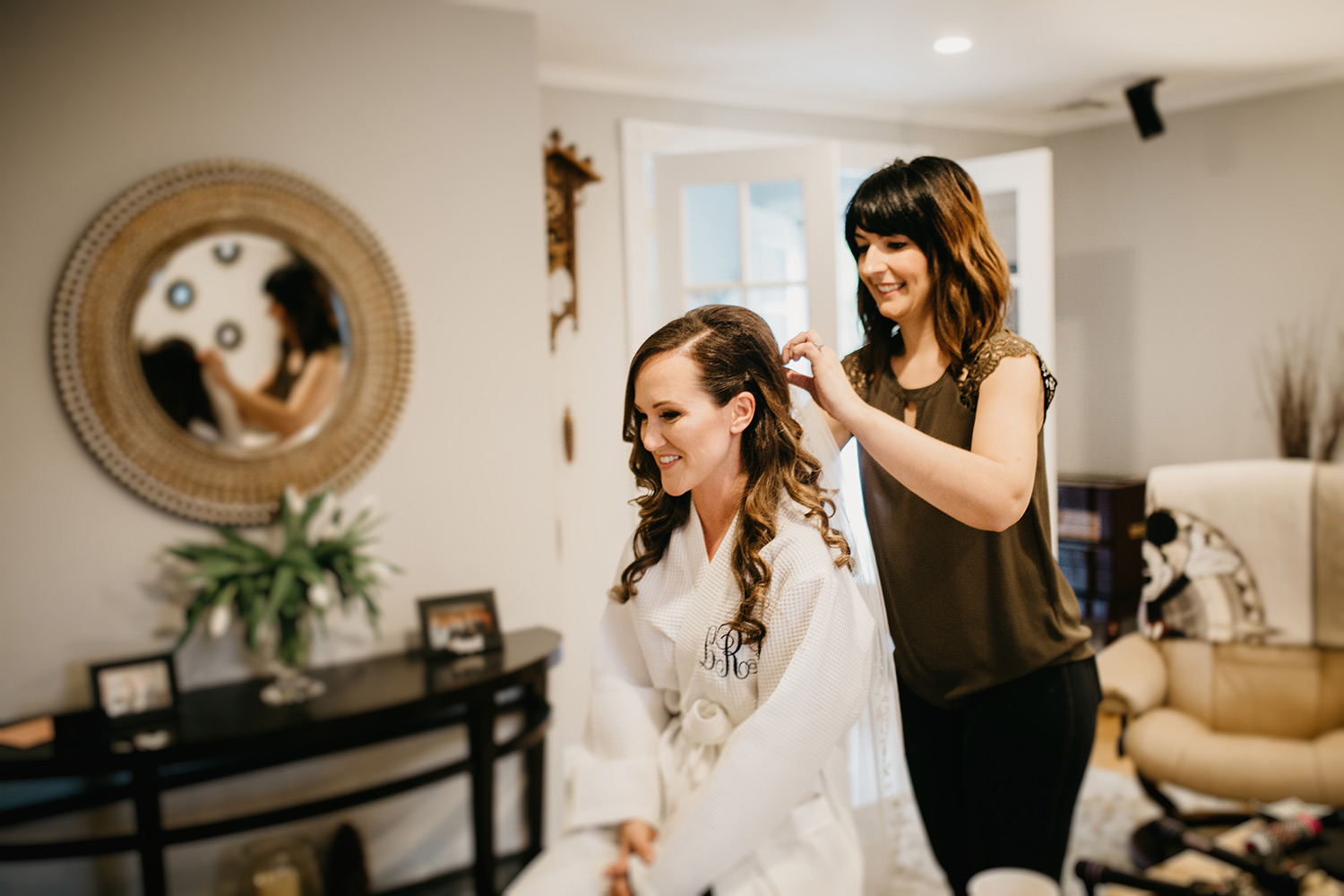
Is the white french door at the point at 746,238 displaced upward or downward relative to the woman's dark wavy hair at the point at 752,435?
upward

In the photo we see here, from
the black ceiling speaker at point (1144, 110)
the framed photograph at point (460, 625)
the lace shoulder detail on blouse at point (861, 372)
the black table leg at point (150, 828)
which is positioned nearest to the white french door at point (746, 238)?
the lace shoulder detail on blouse at point (861, 372)

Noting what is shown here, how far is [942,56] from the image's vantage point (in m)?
2.10

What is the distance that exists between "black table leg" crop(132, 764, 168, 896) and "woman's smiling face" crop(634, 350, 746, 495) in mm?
1585

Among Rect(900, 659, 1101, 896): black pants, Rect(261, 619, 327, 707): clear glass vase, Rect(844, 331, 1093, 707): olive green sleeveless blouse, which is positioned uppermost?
Rect(844, 331, 1093, 707): olive green sleeveless blouse

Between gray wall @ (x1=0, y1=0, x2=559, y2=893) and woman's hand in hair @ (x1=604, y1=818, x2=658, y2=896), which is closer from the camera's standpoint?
woman's hand in hair @ (x1=604, y1=818, x2=658, y2=896)

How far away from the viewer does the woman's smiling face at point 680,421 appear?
540 mm

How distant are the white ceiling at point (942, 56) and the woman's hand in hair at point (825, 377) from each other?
74 cm

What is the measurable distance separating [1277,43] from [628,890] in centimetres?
207

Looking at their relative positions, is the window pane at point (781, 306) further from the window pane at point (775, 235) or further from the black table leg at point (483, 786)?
the black table leg at point (483, 786)

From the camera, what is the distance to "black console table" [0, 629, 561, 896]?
1.61m

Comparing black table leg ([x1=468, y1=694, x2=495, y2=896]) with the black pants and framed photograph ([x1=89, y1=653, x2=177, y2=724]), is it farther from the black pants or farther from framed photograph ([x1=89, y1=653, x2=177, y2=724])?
the black pants

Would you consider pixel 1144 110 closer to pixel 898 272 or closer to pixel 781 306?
pixel 781 306

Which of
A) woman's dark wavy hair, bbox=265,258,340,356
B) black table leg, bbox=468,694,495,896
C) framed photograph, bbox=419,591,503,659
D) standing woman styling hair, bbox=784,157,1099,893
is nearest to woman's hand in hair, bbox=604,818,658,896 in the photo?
standing woman styling hair, bbox=784,157,1099,893

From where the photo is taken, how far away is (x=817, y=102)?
213cm
